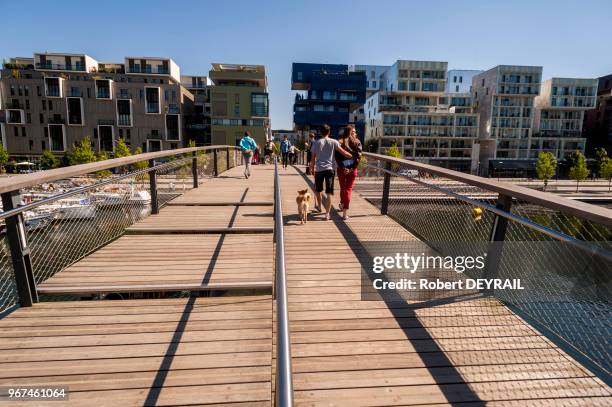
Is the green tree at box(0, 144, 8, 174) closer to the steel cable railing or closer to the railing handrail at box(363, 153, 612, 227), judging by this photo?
the steel cable railing

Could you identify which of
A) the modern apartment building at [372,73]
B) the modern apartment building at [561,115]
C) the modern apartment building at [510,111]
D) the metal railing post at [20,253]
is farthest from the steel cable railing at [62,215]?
the modern apartment building at [372,73]

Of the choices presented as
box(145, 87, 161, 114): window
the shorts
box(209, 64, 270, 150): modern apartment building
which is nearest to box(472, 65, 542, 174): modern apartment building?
box(209, 64, 270, 150): modern apartment building

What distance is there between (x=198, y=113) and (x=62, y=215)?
68137 mm

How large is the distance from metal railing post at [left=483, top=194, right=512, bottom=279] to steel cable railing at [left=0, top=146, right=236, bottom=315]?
3.98 meters

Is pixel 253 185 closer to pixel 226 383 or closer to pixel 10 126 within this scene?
pixel 226 383

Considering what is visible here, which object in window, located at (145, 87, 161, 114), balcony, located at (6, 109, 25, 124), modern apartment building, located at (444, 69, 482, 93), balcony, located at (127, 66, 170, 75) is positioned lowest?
balcony, located at (6, 109, 25, 124)

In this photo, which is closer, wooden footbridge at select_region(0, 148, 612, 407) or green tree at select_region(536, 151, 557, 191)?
wooden footbridge at select_region(0, 148, 612, 407)

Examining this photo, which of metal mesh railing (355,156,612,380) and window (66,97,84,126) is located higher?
window (66,97,84,126)

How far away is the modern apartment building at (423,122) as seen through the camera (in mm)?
66375

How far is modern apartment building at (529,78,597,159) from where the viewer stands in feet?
215

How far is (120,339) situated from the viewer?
2.62 metres

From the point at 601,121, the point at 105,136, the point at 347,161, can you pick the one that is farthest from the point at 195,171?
the point at 601,121

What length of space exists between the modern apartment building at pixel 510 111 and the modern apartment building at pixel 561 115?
2.35 meters

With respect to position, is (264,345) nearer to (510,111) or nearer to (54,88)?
(54,88)
